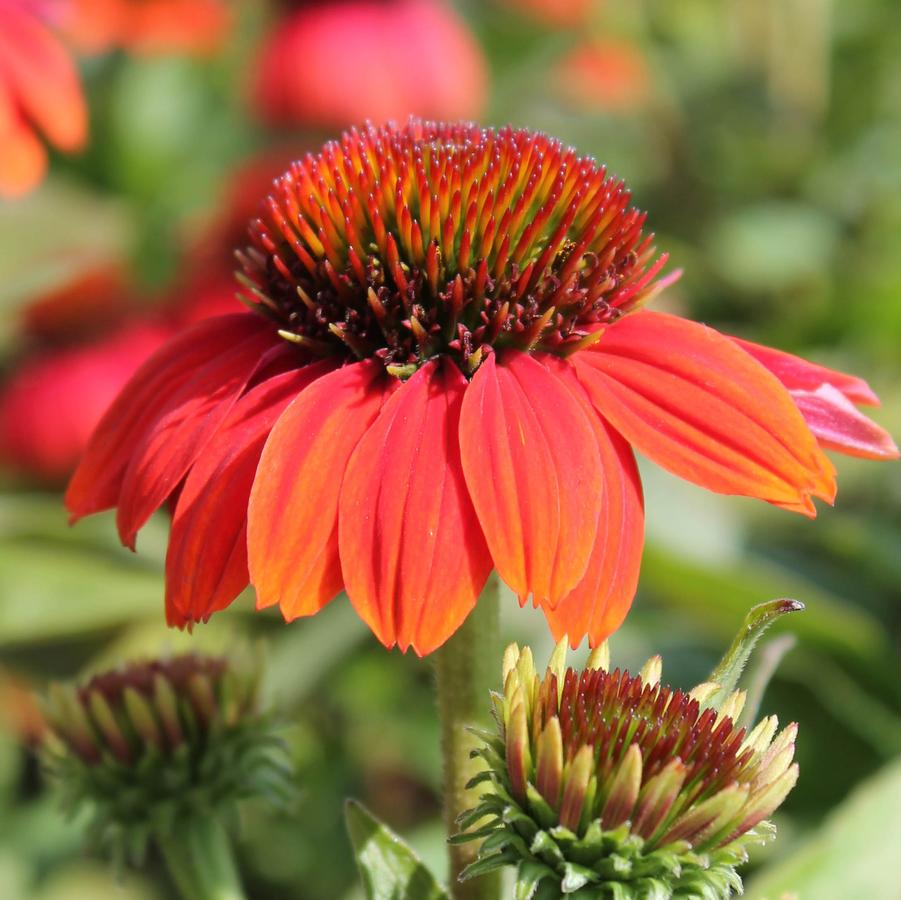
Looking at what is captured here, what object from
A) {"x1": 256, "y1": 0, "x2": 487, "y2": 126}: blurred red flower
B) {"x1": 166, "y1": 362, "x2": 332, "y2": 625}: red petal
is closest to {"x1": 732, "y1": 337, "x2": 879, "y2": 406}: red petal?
{"x1": 166, "y1": 362, "x2": 332, "y2": 625}: red petal

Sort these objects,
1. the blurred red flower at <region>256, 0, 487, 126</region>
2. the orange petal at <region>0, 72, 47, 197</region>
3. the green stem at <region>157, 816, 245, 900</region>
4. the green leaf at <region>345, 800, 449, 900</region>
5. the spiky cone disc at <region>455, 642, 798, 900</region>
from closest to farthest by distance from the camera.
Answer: the spiky cone disc at <region>455, 642, 798, 900</region>, the green leaf at <region>345, 800, 449, 900</region>, the green stem at <region>157, 816, 245, 900</region>, the orange petal at <region>0, 72, 47, 197</region>, the blurred red flower at <region>256, 0, 487, 126</region>


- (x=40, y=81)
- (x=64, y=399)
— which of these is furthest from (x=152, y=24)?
(x=40, y=81)

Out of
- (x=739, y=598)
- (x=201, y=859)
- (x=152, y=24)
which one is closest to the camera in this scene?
(x=201, y=859)

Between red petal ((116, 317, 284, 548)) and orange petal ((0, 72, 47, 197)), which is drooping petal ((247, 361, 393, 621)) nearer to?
red petal ((116, 317, 284, 548))

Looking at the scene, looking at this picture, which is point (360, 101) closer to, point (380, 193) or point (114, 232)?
point (114, 232)

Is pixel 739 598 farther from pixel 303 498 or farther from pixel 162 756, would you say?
pixel 303 498

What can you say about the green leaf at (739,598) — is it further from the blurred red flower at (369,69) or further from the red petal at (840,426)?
the blurred red flower at (369,69)
